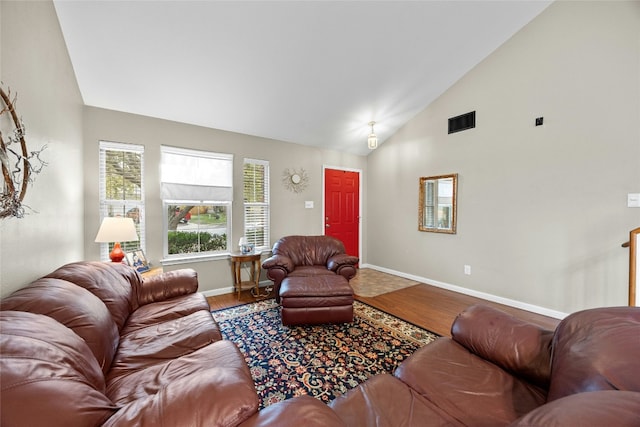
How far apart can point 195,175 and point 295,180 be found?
62.2 inches

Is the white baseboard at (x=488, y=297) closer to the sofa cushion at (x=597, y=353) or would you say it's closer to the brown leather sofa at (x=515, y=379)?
the brown leather sofa at (x=515, y=379)

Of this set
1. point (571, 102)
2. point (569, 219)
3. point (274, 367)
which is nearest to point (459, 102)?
point (571, 102)

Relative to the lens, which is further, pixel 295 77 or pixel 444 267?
pixel 444 267

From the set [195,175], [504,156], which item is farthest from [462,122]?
[195,175]

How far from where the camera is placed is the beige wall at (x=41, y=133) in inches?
50.0

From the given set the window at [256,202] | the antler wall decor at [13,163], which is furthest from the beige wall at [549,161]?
the antler wall decor at [13,163]

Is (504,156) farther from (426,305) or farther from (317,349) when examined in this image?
(317,349)

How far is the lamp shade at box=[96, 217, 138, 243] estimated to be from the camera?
2324 millimetres

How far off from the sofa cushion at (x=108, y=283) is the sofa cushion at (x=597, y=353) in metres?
2.29

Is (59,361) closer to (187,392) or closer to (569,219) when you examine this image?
(187,392)

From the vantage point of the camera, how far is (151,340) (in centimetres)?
149

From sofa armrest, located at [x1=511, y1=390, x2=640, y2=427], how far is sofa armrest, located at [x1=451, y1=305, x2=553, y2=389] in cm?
66

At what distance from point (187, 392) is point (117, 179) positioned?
315 centimetres

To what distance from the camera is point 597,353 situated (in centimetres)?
82
